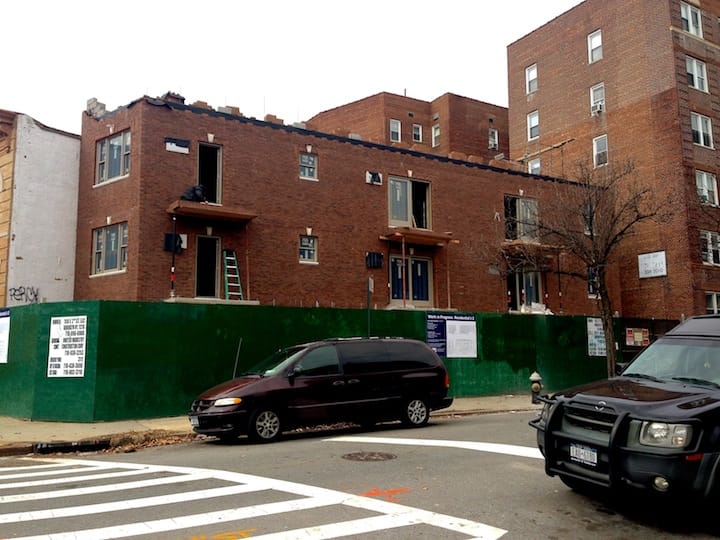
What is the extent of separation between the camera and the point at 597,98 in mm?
33094

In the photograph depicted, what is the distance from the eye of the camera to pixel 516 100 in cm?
3797

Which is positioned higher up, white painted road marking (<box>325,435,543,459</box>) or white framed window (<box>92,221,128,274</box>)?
white framed window (<box>92,221,128,274</box>)

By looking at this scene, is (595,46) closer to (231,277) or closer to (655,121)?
(655,121)

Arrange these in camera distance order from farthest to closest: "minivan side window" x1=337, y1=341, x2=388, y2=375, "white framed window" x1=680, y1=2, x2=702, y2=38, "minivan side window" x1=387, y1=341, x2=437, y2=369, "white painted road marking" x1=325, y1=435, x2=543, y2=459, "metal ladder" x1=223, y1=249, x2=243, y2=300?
"white framed window" x1=680, y1=2, x2=702, y2=38 → "metal ladder" x1=223, y1=249, x2=243, y2=300 → "minivan side window" x1=387, y1=341, x2=437, y2=369 → "minivan side window" x1=337, y1=341, x2=388, y2=375 → "white painted road marking" x1=325, y1=435, x2=543, y2=459

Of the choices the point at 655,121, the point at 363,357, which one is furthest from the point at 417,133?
the point at 363,357

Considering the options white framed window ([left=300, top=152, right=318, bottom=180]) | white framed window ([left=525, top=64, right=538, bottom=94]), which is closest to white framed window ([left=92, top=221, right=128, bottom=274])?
white framed window ([left=300, top=152, right=318, bottom=180])

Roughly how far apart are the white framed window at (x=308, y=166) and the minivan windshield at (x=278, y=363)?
11.4m

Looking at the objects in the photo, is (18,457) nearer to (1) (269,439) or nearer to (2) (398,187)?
(1) (269,439)

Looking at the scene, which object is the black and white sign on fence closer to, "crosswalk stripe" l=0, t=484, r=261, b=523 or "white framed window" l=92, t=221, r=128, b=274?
"white framed window" l=92, t=221, r=128, b=274

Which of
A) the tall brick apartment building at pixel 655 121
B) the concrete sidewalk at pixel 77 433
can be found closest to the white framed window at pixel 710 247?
the tall brick apartment building at pixel 655 121

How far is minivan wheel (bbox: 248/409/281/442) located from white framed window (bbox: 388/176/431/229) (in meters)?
14.3

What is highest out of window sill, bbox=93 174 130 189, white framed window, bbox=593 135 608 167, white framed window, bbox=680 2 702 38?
white framed window, bbox=680 2 702 38

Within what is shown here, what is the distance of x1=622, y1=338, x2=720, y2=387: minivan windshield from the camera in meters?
6.32

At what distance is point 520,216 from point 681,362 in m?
21.7
